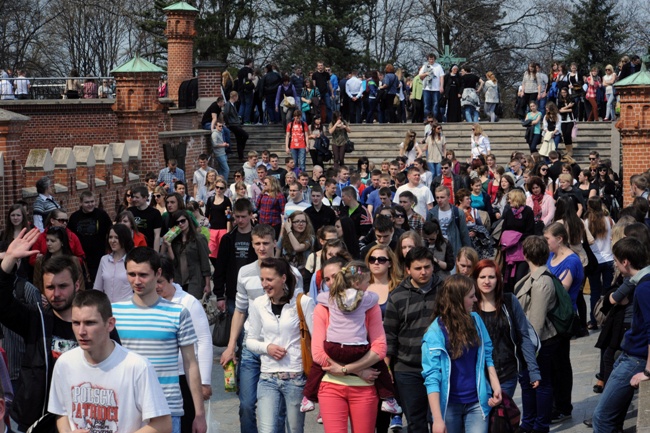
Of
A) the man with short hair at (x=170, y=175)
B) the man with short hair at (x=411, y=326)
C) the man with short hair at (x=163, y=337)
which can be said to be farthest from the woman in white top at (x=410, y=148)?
the man with short hair at (x=163, y=337)

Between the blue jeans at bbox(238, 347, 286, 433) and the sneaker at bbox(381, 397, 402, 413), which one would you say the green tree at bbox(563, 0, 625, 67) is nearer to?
the sneaker at bbox(381, 397, 402, 413)

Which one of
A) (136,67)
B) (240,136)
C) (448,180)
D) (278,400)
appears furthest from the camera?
(240,136)

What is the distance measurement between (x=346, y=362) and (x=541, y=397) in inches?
99.0

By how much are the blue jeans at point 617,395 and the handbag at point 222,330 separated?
3.49 meters

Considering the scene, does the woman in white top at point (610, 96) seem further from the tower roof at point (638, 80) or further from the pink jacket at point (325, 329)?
the pink jacket at point (325, 329)

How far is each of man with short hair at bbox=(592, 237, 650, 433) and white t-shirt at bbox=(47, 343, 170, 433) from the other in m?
3.80

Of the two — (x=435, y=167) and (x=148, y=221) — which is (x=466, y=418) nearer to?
(x=148, y=221)

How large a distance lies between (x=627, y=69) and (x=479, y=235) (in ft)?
53.6

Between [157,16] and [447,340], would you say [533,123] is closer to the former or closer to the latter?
[447,340]

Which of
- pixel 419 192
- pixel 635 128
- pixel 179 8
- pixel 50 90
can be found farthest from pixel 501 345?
pixel 50 90

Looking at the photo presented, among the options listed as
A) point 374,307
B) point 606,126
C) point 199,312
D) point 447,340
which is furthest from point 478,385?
point 606,126

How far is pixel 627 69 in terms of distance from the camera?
29.8m

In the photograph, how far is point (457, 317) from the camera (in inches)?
300

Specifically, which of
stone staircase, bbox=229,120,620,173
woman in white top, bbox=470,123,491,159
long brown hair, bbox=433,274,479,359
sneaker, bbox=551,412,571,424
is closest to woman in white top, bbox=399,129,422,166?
woman in white top, bbox=470,123,491,159
